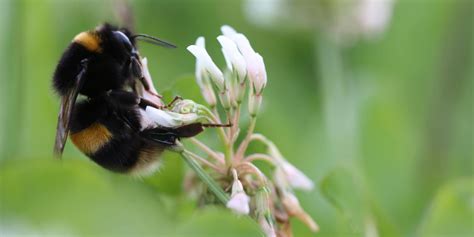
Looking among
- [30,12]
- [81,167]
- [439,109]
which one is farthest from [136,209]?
[439,109]

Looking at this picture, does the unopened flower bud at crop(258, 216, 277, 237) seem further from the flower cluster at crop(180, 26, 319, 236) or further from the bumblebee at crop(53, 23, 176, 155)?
the bumblebee at crop(53, 23, 176, 155)

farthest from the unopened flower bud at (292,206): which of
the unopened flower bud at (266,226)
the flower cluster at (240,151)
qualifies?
the unopened flower bud at (266,226)

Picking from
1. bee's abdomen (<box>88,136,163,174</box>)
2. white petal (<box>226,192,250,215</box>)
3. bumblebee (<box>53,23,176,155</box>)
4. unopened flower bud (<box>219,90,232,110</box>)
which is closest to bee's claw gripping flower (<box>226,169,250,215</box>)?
white petal (<box>226,192,250,215</box>)

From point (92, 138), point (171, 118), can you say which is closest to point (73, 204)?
point (171, 118)

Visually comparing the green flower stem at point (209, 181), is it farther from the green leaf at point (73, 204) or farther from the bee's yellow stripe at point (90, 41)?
the bee's yellow stripe at point (90, 41)

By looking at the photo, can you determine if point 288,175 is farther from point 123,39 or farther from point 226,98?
point 123,39

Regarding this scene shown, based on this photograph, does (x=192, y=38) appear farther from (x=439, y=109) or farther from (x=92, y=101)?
(x=92, y=101)
